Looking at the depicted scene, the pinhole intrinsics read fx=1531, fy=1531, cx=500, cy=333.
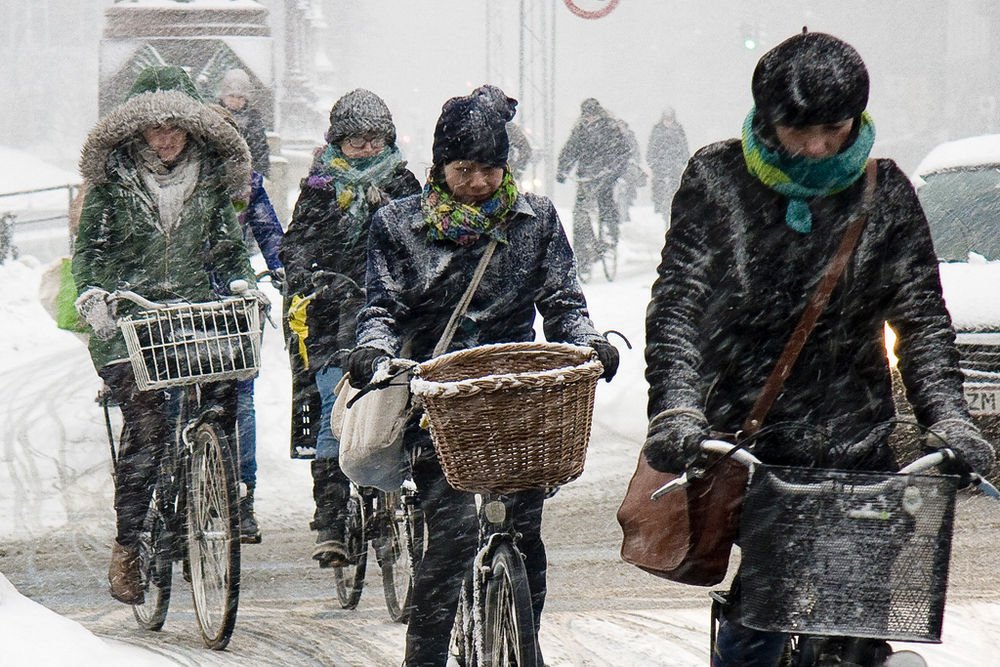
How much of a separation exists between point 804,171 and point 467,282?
1.43 meters

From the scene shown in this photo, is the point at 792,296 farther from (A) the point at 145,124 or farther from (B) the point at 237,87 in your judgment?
(B) the point at 237,87

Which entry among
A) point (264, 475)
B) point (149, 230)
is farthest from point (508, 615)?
point (264, 475)

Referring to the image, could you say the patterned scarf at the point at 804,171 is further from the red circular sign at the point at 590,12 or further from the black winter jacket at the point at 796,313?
the red circular sign at the point at 590,12

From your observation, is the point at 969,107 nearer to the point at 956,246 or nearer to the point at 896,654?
the point at 956,246

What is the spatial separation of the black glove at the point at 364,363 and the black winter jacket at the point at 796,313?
0.95 m

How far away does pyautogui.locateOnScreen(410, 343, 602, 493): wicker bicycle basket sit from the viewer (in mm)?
3686

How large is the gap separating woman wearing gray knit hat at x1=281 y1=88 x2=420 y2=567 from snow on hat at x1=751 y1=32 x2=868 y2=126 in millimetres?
3946

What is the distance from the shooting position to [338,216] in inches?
290

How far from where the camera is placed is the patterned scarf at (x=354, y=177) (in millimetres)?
7250

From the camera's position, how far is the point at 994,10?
190 ft

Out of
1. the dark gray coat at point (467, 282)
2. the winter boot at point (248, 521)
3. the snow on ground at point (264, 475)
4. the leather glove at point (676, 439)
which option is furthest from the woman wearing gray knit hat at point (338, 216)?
the leather glove at point (676, 439)

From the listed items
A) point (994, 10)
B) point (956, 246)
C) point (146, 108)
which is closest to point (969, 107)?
point (994, 10)

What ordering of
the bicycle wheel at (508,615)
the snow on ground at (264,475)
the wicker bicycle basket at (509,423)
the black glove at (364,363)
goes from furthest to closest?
the snow on ground at (264,475) < the black glove at (364,363) < the bicycle wheel at (508,615) < the wicker bicycle basket at (509,423)

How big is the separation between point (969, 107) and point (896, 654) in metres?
59.1
